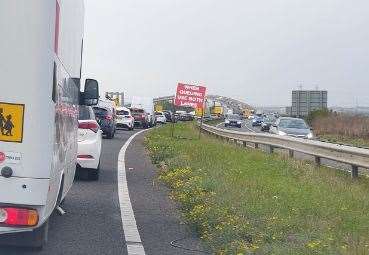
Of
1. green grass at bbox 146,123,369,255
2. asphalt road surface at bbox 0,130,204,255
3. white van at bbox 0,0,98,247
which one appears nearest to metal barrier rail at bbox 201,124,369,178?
green grass at bbox 146,123,369,255

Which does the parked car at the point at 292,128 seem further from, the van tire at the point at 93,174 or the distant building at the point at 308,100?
the distant building at the point at 308,100

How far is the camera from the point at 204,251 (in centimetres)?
770

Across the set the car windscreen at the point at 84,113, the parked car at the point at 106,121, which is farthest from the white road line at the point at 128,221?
the parked car at the point at 106,121

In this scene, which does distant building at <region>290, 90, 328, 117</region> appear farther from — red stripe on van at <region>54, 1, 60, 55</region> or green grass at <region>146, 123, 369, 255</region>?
red stripe on van at <region>54, 1, 60, 55</region>

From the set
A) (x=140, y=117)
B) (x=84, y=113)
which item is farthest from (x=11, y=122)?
(x=140, y=117)

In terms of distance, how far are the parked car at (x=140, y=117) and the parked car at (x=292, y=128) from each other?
97.4ft

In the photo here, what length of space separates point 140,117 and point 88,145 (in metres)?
48.0

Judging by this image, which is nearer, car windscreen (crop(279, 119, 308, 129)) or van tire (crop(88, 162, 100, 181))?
van tire (crop(88, 162, 100, 181))

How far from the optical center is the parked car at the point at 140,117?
203 feet

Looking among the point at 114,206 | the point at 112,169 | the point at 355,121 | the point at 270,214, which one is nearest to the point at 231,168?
the point at 112,169

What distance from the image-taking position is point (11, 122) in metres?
5.63

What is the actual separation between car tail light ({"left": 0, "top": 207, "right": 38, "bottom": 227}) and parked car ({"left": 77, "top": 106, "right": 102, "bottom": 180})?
785 centimetres

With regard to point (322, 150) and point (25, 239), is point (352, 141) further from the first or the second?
point (25, 239)

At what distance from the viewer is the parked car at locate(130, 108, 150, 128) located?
2435 inches
